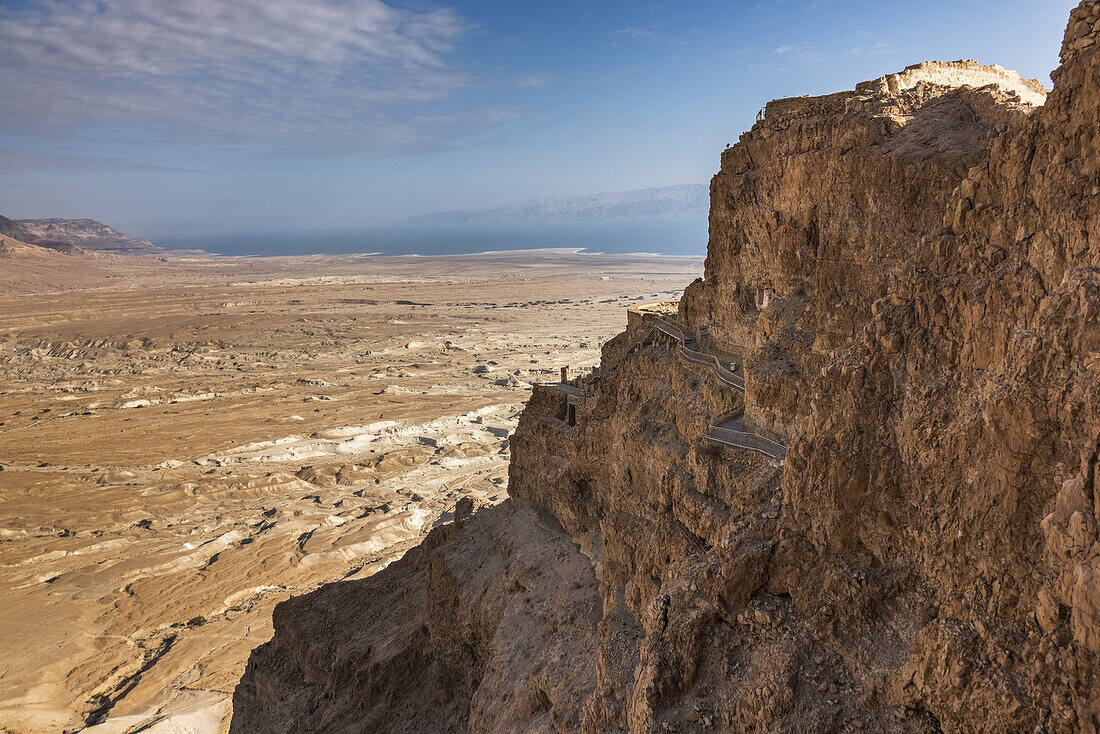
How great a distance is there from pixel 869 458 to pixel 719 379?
264 inches

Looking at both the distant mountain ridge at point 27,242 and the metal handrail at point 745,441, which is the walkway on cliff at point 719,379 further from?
the distant mountain ridge at point 27,242

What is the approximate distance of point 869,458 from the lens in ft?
25.9

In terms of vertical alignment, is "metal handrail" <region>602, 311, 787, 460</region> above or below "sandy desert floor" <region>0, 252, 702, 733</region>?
above

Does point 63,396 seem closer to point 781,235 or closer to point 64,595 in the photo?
point 64,595

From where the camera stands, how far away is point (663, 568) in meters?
12.4

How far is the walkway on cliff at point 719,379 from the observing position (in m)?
12.1

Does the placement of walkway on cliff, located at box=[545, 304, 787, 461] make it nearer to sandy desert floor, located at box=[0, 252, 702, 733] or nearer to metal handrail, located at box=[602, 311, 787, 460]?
metal handrail, located at box=[602, 311, 787, 460]

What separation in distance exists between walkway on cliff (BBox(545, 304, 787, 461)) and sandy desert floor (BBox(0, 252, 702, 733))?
19.5 meters

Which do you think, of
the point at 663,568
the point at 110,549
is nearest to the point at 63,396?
the point at 110,549

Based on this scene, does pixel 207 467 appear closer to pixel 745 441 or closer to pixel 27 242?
pixel 745 441

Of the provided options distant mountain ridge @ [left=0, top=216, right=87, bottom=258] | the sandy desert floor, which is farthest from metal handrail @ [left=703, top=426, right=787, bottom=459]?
distant mountain ridge @ [left=0, top=216, right=87, bottom=258]

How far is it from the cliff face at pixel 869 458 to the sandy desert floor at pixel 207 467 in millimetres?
16334

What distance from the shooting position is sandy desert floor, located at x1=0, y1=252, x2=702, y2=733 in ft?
90.2

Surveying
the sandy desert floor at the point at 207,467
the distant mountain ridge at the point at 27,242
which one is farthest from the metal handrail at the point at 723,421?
the distant mountain ridge at the point at 27,242
